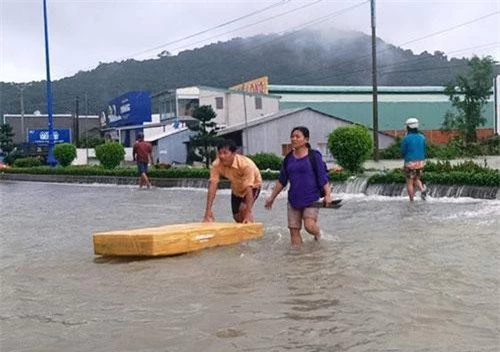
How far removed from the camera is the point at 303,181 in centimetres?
808

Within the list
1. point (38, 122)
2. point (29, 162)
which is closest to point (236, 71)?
point (38, 122)

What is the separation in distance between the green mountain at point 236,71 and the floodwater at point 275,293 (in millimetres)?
86338

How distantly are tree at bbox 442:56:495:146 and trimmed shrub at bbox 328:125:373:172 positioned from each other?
2874 cm

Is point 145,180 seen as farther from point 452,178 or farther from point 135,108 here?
point 135,108

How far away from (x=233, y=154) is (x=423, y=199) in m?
6.29

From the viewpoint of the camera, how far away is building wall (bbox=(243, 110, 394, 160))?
4034 cm

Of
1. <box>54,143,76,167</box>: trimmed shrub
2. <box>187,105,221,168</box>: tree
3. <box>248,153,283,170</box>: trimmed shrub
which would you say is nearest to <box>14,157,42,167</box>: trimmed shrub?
<box>54,143,76,167</box>: trimmed shrub

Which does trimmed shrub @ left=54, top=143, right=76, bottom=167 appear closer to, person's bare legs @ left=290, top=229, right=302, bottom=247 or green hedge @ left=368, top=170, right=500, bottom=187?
green hedge @ left=368, top=170, right=500, bottom=187

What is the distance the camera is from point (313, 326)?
16.2 feet

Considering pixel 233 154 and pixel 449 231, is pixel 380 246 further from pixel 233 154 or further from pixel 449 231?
pixel 233 154

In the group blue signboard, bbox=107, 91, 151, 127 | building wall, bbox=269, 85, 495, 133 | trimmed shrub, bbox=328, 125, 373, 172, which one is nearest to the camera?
trimmed shrub, bbox=328, 125, 373, 172

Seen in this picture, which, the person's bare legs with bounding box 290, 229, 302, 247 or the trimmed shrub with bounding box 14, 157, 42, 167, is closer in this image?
the person's bare legs with bounding box 290, 229, 302, 247

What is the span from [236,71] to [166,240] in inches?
3726

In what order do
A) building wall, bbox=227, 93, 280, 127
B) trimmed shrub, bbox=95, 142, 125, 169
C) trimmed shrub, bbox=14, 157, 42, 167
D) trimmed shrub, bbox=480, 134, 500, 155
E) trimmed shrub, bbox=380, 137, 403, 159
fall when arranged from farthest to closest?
building wall, bbox=227, 93, 280, 127 < trimmed shrub, bbox=14, 157, 42, 167 < trimmed shrub, bbox=380, 137, 403, 159 < trimmed shrub, bbox=480, 134, 500, 155 < trimmed shrub, bbox=95, 142, 125, 169
